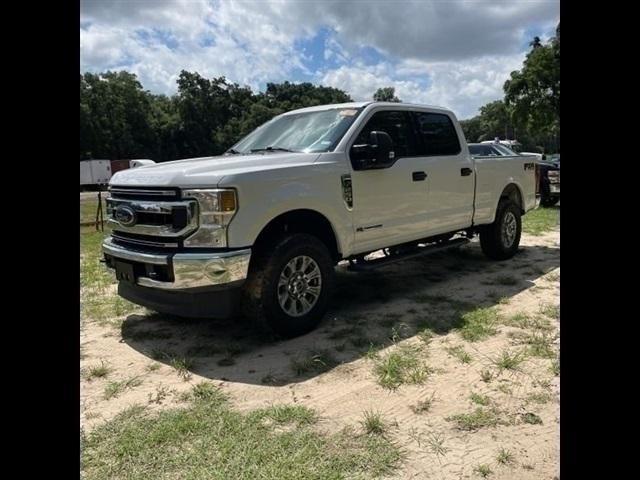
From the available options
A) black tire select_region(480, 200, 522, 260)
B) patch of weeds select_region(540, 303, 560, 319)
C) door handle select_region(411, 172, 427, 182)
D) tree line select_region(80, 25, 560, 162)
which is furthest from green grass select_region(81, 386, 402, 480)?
tree line select_region(80, 25, 560, 162)

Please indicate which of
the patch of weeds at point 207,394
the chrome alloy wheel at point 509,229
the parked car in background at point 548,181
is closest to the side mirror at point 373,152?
the patch of weeds at point 207,394

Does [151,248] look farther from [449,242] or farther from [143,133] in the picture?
[143,133]

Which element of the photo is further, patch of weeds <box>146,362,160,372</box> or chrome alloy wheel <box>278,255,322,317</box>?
chrome alloy wheel <box>278,255,322,317</box>

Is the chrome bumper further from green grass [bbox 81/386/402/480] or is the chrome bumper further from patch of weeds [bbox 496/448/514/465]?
patch of weeds [bbox 496/448/514/465]

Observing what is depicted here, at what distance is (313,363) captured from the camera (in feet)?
12.7

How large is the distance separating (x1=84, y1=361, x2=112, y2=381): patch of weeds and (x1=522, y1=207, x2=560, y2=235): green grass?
782cm

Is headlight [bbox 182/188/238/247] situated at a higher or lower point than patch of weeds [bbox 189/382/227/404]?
higher

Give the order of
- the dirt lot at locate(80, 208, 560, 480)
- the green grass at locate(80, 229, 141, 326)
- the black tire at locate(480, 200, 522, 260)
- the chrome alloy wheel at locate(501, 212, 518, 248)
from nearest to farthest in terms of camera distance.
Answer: the dirt lot at locate(80, 208, 560, 480)
the green grass at locate(80, 229, 141, 326)
the black tire at locate(480, 200, 522, 260)
the chrome alloy wheel at locate(501, 212, 518, 248)

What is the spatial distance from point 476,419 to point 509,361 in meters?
0.90

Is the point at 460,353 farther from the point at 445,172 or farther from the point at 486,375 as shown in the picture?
the point at 445,172

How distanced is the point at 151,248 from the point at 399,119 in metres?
2.97

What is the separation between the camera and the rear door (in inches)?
229

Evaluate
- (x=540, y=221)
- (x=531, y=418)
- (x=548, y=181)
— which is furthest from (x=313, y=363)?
(x=548, y=181)
